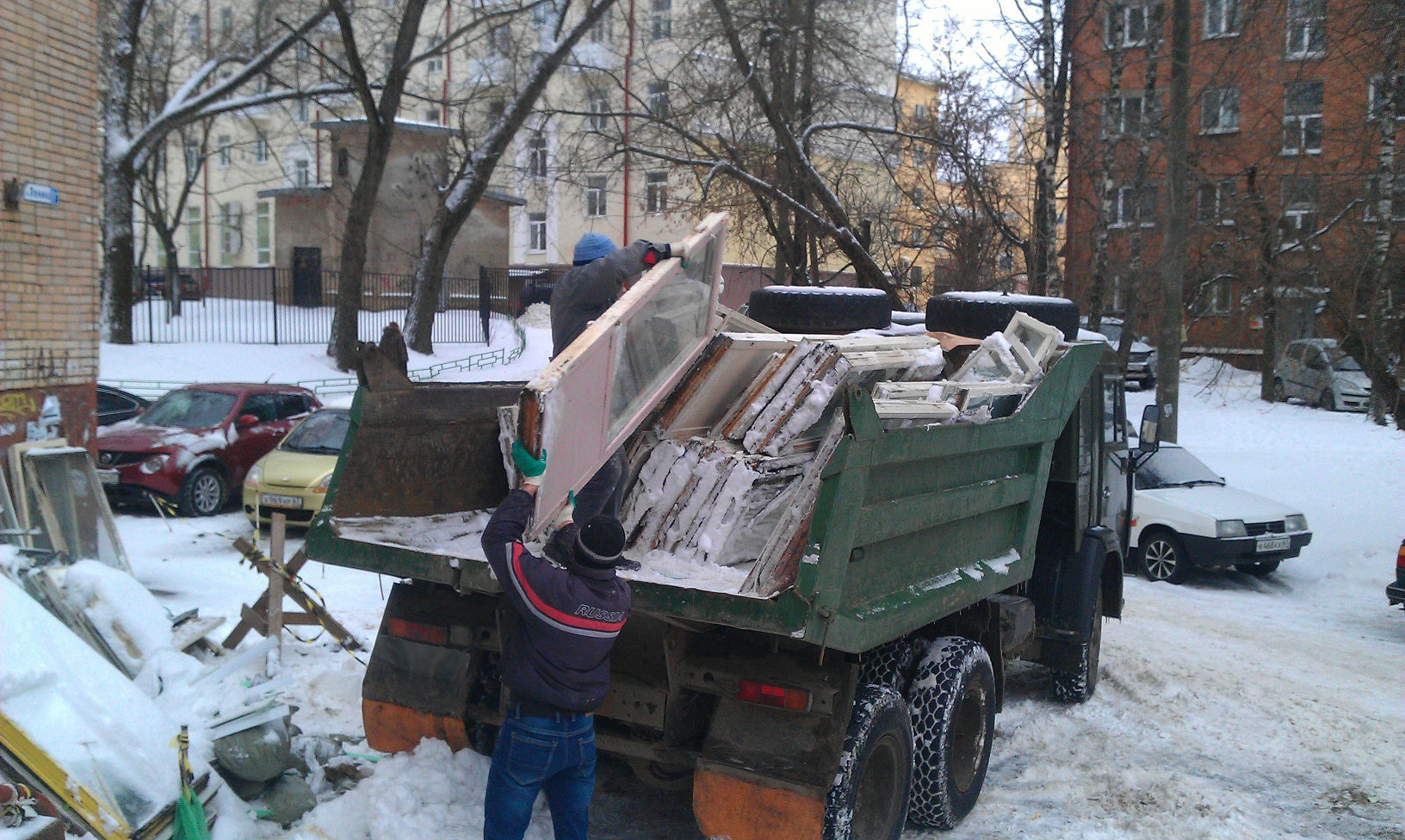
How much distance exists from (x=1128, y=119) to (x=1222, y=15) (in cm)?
193

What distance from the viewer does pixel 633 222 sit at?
115 ft

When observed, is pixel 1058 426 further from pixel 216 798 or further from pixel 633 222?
pixel 633 222

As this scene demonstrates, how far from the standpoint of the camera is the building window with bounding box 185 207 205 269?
4766cm

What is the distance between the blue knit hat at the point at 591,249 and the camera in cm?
522

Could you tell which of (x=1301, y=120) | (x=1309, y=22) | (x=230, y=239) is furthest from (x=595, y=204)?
(x=1309, y=22)

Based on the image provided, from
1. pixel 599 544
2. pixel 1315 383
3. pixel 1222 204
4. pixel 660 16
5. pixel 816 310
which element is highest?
pixel 660 16

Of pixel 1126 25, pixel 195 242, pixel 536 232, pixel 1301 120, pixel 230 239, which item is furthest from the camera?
pixel 195 242

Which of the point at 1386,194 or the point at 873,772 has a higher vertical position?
the point at 1386,194

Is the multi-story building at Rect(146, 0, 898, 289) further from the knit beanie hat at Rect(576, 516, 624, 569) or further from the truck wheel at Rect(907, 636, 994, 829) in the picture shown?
the knit beanie hat at Rect(576, 516, 624, 569)

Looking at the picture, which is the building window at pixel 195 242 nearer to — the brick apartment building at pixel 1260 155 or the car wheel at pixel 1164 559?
the brick apartment building at pixel 1260 155

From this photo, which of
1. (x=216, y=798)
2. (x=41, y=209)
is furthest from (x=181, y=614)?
(x=41, y=209)

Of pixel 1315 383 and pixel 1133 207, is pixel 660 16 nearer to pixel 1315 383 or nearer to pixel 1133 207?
pixel 1133 207

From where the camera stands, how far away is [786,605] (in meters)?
3.51

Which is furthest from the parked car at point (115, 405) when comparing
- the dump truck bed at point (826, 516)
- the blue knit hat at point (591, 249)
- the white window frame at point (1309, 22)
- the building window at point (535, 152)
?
the white window frame at point (1309, 22)
